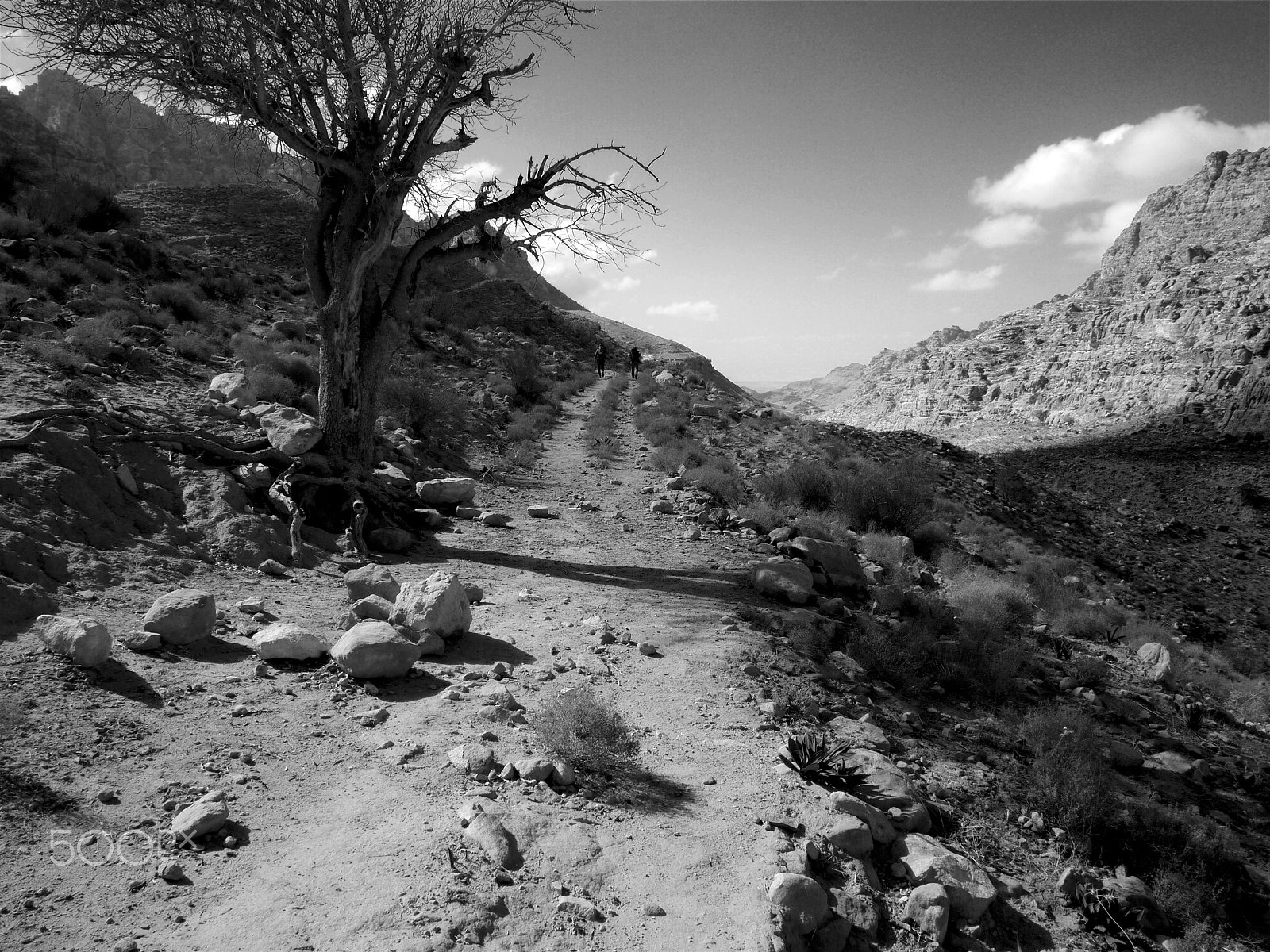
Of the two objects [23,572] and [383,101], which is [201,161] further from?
[23,572]

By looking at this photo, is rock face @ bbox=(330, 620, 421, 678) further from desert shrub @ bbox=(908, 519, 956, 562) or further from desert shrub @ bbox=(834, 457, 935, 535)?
desert shrub @ bbox=(908, 519, 956, 562)

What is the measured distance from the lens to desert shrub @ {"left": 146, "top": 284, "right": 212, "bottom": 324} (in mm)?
13508

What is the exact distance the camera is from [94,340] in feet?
29.9

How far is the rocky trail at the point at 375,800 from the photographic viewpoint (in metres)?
2.49

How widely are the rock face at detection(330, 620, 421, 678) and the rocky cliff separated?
35686mm

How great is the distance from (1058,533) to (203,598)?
653 inches

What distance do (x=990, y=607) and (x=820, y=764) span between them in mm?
5018

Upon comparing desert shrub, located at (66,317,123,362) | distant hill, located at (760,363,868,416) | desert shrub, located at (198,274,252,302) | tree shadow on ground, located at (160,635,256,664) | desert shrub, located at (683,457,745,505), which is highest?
distant hill, located at (760,363,868,416)

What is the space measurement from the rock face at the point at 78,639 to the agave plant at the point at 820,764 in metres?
3.78

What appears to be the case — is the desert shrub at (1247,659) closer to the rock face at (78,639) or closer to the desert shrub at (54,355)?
the rock face at (78,639)

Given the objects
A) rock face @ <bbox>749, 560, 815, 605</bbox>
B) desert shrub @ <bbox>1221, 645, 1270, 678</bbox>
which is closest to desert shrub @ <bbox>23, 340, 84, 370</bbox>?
rock face @ <bbox>749, 560, 815, 605</bbox>

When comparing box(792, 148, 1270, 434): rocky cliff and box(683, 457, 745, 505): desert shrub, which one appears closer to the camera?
box(683, 457, 745, 505): desert shrub

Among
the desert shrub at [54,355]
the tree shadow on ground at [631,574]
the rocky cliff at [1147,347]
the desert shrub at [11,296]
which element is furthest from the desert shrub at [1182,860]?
the rocky cliff at [1147,347]

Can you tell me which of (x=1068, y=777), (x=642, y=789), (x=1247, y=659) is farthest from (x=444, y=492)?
(x=1247, y=659)
